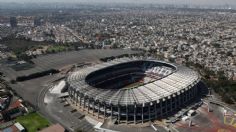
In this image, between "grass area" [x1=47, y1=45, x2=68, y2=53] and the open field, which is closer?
the open field

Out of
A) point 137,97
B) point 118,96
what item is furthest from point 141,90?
point 118,96

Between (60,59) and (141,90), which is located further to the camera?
(60,59)

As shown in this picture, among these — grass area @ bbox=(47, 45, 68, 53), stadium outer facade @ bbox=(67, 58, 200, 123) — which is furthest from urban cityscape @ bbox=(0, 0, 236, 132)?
grass area @ bbox=(47, 45, 68, 53)

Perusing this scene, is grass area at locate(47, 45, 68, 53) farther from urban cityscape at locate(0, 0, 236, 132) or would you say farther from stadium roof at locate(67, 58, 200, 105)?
stadium roof at locate(67, 58, 200, 105)

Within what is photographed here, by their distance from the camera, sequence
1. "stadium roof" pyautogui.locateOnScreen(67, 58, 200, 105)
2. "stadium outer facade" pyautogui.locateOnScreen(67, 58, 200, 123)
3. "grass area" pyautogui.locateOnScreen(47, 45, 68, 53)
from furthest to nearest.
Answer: "grass area" pyautogui.locateOnScreen(47, 45, 68, 53)
"stadium roof" pyautogui.locateOnScreen(67, 58, 200, 105)
"stadium outer facade" pyautogui.locateOnScreen(67, 58, 200, 123)

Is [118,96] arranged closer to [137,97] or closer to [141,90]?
[137,97]

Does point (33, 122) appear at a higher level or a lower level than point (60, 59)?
lower
